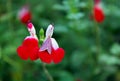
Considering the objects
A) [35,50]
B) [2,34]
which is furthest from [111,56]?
[35,50]

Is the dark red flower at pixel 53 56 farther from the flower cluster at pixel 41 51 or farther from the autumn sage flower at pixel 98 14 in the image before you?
the autumn sage flower at pixel 98 14

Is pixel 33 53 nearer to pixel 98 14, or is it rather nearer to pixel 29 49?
pixel 29 49

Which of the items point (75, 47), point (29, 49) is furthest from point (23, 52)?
point (75, 47)

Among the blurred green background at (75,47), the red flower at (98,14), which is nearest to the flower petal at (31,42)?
the blurred green background at (75,47)

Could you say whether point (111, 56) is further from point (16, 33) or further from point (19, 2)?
point (19, 2)

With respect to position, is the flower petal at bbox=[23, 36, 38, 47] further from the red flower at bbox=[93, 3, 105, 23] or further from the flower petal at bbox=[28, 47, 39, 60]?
the red flower at bbox=[93, 3, 105, 23]
